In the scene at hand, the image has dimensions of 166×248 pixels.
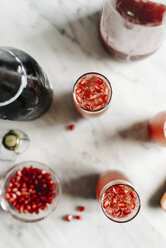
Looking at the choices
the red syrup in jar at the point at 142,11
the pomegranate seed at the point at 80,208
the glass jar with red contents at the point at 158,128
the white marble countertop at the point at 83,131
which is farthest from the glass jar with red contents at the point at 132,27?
the pomegranate seed at the point at 80,208

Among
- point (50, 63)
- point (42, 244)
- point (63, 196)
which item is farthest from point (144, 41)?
point (42, 244)

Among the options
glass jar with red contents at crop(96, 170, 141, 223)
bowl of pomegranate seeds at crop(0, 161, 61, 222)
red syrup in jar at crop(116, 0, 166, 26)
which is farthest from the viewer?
bowl of pomegranate seeds at crop(0, 161, 61, 222)

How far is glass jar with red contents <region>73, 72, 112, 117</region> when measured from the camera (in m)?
0.85

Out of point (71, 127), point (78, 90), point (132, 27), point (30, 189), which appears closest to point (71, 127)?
point (71, 127)

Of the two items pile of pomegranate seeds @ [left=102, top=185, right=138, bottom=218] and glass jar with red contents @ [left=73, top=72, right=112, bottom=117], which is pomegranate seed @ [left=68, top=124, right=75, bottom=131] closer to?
glass jar with red contents @ [left=73, top=72, right=112, bottom=117]

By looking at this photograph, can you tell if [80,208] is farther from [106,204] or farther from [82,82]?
[82,82]

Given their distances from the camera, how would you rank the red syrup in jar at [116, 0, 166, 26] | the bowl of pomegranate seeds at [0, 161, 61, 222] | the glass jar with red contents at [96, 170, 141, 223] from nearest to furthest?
the red syrup in jar at [116, 0, 166, 26]
the glass jar with red contents at [96, 170, 141, 223]
the bowl of pomegranate seeds at [0, 161, 61, 222]

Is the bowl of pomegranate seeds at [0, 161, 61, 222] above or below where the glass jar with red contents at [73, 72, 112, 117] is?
below

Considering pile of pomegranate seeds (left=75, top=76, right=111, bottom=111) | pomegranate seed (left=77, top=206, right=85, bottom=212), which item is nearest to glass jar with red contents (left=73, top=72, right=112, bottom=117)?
pile of pomegranate seeds (left=75, top=76, right=111, bottom=111)

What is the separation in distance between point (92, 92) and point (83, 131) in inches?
6.7

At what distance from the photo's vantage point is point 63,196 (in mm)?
970

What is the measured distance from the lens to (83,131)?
3.18 feet

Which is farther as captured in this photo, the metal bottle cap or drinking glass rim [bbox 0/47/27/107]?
the metal bottle cap

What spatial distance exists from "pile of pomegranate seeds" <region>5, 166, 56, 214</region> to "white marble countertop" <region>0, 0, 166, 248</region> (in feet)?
0.17
